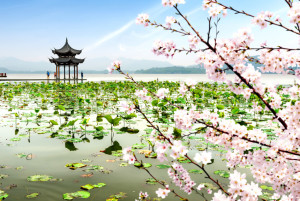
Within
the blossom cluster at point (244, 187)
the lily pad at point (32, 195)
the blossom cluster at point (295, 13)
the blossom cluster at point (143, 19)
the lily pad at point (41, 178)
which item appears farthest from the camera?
the lily pad at point (41, 178)

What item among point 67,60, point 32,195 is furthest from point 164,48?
point 67,60

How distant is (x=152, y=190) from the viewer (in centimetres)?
330

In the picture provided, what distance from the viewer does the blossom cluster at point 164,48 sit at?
2.71 m

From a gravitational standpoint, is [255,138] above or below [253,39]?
below

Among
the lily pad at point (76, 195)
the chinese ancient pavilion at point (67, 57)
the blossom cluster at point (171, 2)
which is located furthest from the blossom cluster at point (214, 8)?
the chinese ancient pavilion at point (67, 57)

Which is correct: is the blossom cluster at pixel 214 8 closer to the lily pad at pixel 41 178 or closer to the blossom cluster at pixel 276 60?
the blossom cluster at pixel 276 60

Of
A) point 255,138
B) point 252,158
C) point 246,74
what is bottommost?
point 252,158

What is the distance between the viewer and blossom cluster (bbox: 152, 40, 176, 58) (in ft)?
8.89

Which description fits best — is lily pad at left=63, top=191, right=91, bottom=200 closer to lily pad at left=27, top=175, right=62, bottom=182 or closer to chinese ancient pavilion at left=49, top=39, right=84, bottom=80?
lily pad at left=27, top=175, right=62, bottom=182

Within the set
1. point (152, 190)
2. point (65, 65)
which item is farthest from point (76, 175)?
point (65, 65)

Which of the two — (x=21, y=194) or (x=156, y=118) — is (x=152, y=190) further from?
(x=156, y=118)

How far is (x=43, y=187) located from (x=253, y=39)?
2906mm

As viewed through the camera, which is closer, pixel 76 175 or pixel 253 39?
pixel 253 39

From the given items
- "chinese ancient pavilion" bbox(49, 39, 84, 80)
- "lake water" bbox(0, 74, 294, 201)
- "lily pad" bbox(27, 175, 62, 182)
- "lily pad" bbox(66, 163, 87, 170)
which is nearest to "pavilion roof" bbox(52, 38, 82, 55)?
"chinese ancient pavilion" bbox(49, 39, 84, 80)
